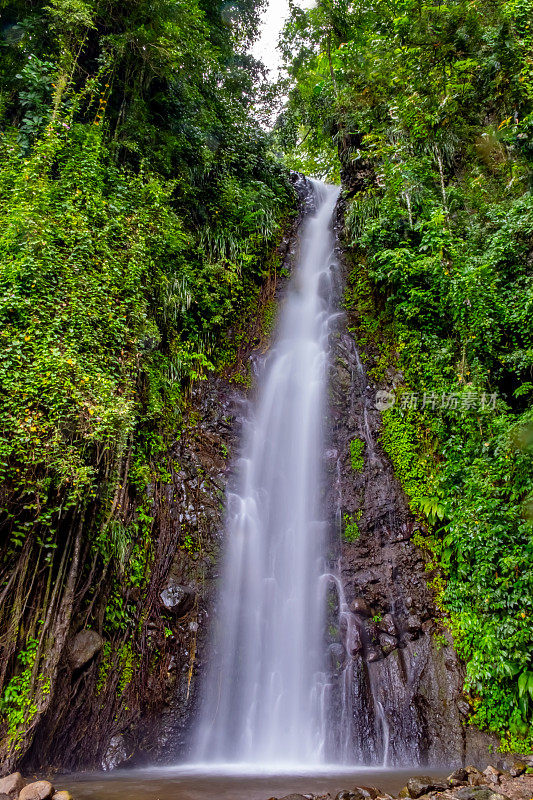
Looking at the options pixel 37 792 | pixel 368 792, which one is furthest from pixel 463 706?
pixel 37 792

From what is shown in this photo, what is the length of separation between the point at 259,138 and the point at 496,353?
365 inches

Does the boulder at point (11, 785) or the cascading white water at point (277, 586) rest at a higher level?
the cascading white water at point (277, 586)

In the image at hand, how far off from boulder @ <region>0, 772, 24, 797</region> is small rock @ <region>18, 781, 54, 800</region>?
0.16 metres

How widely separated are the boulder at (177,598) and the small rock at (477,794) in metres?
3.94

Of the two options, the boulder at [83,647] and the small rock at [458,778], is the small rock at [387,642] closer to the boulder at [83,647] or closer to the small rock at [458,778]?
the small rock at [458,778]

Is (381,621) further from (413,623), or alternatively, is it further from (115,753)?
(115,753)

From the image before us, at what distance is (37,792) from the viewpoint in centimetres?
382

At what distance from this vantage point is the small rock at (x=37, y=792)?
149 inches

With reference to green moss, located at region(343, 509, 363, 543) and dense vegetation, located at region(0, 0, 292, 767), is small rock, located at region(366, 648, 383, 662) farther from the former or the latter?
dense vegetation, located at region(0, 0, 292, 767)

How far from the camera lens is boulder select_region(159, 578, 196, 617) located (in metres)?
6.63

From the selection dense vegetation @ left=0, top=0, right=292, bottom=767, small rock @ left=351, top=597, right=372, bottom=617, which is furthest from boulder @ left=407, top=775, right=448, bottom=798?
dense vegetation @ left=0, top=0, right=292, bottom=767

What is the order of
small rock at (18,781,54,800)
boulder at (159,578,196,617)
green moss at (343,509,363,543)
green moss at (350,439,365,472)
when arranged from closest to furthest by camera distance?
small rock at (18,781,54,800) < boulder at (159,578,196,617) < green moss at (343,509,363,543) < green moss at (350,439,365,472)

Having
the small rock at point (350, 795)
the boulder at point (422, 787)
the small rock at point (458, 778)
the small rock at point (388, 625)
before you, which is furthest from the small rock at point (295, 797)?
the small rock at point (388, 625)

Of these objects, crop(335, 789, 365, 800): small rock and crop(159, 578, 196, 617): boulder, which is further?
crop(159, 578, 196, 617): boulder
